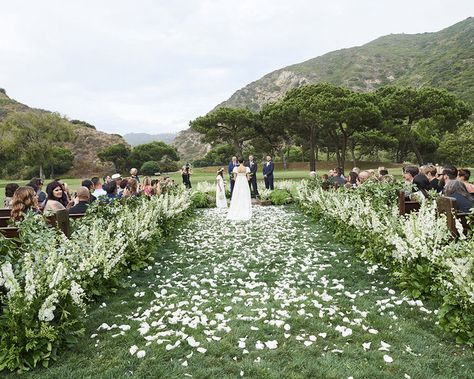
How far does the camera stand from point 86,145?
111 m

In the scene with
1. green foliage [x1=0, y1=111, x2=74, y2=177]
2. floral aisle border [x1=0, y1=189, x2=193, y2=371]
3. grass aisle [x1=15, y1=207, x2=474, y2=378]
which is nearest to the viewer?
grass aisle [x1=15, y1=207, x2=474, y2=378]

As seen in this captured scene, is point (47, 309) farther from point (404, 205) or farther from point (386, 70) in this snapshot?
point (386, 70)

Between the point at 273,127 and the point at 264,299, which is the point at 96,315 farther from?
the point at 273,127

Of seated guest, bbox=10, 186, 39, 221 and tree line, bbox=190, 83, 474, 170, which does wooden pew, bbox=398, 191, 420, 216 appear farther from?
tree line, bbox=190, 83, 474, 170

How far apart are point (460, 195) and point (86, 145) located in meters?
116

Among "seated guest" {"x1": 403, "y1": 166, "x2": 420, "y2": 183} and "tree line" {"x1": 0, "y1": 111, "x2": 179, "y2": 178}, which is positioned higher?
Answer: "tree line" {"x1": 0, "y1": 111, "x2": 179, "y2": 178}

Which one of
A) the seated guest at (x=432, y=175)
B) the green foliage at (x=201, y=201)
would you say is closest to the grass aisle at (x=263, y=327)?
the seated guest at (x=432, y=175)

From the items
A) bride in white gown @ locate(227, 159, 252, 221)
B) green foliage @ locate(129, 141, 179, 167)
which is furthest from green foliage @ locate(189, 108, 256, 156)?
bride in white gown @ locate(227, 159, 252, 221)

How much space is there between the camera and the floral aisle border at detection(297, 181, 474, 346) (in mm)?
4938

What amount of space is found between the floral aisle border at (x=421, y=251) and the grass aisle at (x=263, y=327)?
0.31 meters

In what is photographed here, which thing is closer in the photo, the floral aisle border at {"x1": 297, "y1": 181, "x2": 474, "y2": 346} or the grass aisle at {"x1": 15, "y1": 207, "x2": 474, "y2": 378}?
the grass aisle at {"x1": 15, "y1": 207, "x2": 474, "y2": 378}

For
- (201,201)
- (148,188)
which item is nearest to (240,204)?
(148,188)

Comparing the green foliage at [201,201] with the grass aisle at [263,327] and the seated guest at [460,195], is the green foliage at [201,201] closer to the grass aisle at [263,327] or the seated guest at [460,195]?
the grass aisle at [263,327]

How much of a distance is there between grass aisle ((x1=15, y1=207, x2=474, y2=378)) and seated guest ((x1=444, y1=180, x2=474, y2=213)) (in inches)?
88.6
